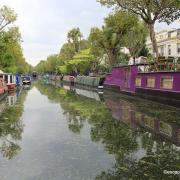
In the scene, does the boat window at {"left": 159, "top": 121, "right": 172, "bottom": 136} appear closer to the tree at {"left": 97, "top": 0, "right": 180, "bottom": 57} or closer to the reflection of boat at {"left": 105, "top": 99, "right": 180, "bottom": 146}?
the reflection of boat at {"left": 105, "top": 99, "right": 180, "bottom": 146}

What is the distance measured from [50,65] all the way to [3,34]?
124434 mm

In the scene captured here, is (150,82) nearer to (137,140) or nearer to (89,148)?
(137,140)

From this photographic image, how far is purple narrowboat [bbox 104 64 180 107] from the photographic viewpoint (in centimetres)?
2613

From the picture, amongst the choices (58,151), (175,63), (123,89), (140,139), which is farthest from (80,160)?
(123,89)

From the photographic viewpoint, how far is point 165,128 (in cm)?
1567

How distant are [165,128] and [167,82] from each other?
41.0ft

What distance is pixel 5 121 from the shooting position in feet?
59.4

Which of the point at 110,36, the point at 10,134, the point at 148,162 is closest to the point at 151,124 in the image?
the point at 10,134

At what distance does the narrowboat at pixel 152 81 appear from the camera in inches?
1032

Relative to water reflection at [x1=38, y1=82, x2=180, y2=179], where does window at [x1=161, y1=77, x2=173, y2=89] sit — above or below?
above

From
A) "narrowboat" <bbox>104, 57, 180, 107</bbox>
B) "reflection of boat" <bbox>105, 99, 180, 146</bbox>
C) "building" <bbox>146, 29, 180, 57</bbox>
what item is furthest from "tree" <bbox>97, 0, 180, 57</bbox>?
"building" <bbox>146, 29, 180, 57</bbox>

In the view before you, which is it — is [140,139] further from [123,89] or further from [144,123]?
[123,89]

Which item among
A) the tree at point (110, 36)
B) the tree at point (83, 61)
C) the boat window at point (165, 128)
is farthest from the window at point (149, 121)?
the tree at point (83, 61)

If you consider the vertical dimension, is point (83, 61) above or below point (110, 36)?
below
